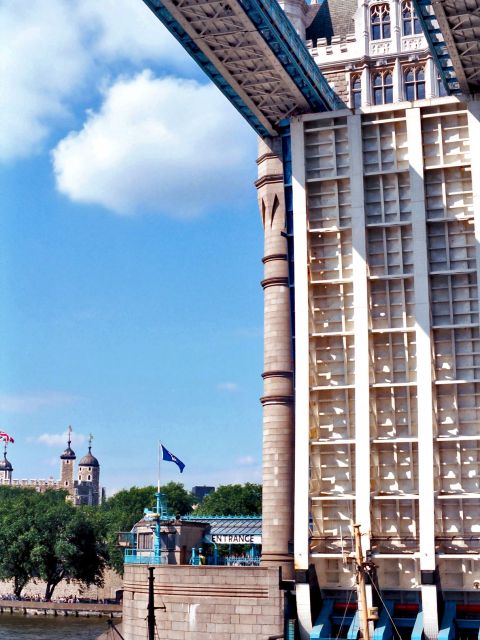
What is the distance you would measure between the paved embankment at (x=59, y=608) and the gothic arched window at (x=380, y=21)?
70.3 meters

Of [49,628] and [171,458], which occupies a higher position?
[171,458]

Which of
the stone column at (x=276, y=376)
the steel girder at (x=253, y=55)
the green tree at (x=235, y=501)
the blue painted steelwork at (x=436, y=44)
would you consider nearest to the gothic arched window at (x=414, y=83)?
the steel girder at (x=253, y=55)

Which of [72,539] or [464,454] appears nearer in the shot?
[464,454]

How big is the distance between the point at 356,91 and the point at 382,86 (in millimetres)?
1624

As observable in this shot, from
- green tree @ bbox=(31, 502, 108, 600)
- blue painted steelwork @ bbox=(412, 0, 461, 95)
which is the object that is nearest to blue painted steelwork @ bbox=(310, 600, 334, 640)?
blue painted steelwork @ bbox=(412, 0, 461, 95)

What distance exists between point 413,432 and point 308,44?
26.5 meters

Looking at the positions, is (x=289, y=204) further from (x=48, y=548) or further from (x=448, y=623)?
(x=48, y=548)

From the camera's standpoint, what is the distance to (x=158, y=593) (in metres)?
54.0

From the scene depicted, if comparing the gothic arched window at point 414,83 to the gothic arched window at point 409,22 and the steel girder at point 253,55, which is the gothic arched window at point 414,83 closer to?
the gothic arched window at point 409,22

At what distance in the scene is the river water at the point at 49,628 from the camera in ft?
273

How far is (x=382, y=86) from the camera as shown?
204 feet

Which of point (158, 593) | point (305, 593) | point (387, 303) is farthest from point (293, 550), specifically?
point (387, 303)

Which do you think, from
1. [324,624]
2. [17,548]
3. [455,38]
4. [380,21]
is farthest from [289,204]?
[17,548]

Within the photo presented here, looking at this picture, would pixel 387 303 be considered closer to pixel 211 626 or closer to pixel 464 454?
pixel 464 454
